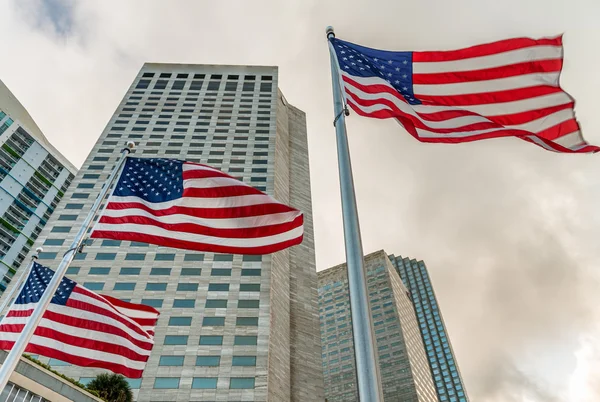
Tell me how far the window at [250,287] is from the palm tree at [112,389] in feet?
99.1

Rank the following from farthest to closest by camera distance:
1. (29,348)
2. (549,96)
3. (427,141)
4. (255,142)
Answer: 1. (255,142)
2. (29,348)
3. (427,141)
4. (549,96)

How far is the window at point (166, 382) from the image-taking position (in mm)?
45812

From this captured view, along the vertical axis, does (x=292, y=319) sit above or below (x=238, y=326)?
above

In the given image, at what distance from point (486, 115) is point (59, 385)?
22080 mm

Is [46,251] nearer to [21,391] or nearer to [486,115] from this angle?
[21,391]

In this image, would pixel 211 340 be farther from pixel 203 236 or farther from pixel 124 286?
pixel 203 236

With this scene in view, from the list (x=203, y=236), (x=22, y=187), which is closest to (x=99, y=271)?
(x=203, y=236)

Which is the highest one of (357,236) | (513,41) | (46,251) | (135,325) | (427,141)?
(46,251)

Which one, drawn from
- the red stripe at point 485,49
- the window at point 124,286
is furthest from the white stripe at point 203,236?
the window at point 124,286

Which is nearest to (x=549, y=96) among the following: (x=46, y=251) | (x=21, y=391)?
(x=21, y=391)

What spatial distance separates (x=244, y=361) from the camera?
4878 cm

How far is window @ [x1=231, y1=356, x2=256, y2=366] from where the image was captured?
159ft

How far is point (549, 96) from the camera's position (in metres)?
9.66

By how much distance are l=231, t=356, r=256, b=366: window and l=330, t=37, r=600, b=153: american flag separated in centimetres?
4337
